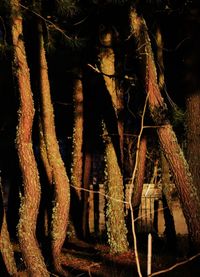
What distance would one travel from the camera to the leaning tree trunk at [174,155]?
32.7ft

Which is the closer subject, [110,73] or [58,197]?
[58,197]

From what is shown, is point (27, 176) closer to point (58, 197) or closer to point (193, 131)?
point (58, 197)

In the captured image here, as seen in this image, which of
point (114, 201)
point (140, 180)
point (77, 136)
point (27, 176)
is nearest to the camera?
point (27, 176)

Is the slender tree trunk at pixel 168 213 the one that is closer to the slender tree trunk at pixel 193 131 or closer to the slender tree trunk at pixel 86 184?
the slender tree trunk at pixel 193 131

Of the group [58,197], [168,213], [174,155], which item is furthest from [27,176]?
[168,213]

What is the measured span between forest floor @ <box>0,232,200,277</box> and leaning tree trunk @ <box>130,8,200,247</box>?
2.27 ft

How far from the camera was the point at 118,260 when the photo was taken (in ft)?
37.5

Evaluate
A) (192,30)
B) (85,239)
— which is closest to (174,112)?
(192,30)

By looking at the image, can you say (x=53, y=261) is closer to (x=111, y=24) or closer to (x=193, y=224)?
(x=193, y=224)

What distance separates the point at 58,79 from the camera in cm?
1609

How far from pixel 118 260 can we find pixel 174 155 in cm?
281

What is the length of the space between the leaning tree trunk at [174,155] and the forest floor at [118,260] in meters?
0.69

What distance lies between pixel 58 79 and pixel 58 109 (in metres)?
2.25

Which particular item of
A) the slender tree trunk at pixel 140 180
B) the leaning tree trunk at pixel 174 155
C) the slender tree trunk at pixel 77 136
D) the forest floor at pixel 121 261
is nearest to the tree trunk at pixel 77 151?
the slender tree trunk at pixel 77 136
